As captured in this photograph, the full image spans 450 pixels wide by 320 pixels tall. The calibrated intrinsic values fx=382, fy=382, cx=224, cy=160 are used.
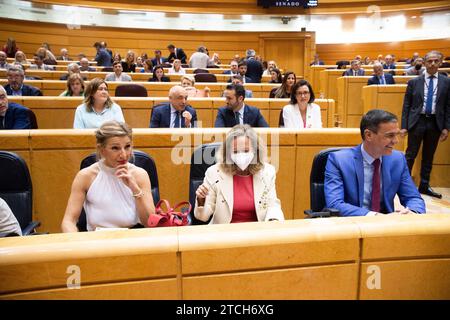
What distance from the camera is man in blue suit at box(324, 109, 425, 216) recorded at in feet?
6.96

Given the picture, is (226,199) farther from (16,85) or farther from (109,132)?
(16,85)

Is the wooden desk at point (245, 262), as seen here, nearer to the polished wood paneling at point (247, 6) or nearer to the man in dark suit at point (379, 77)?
the man in dark suit at point (379, 77)

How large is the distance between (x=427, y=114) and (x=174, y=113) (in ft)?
8.97

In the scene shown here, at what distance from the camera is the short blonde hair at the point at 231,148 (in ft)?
6.87

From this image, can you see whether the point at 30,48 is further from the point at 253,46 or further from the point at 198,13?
the point at 253,46

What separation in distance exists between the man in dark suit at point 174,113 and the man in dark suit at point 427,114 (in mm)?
2321

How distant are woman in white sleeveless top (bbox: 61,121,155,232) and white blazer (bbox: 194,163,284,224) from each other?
31 cm

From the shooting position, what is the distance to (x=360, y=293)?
112 centimetres

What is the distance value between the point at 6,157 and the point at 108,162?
0.57 meters

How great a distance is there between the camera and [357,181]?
2.18 metres

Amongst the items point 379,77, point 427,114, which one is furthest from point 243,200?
point 379,77

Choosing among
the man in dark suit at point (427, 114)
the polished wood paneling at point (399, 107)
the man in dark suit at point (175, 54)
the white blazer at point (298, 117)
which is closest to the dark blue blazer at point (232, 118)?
the white blazer at point (298, 117)
